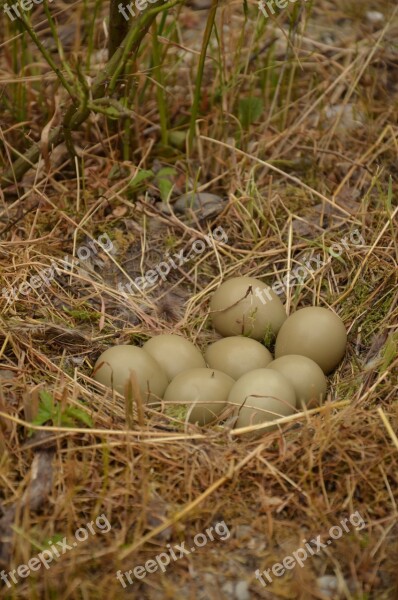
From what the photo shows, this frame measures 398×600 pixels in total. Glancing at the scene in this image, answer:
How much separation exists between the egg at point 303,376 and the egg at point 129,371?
316 mm

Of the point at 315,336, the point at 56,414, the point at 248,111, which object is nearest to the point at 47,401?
the point at 56,414

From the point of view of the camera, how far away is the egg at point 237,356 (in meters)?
2.43

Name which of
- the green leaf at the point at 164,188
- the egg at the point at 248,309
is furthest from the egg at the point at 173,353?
the green leaf at the point at 164,188

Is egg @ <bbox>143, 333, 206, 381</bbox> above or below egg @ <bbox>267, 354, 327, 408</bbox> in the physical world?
above

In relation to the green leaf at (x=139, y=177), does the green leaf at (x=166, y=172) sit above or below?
below

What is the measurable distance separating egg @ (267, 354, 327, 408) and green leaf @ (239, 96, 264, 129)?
1.19 metres

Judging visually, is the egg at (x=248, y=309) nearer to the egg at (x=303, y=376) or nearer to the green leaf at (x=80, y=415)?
the egg at (x=303, y=376)

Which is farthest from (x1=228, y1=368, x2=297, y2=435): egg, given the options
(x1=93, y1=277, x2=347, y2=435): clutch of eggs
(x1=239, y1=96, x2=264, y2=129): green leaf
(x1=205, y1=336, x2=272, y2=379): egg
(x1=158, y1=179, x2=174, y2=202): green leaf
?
(x1=239, y1=96, x2=264, y2=129): green leaf

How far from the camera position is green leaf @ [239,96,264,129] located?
3221 millimetres

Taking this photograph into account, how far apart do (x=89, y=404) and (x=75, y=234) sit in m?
0.79

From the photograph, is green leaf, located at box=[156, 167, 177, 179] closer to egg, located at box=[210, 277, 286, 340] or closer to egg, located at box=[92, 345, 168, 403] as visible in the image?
egg, located at box=[210, 277, 286, 340]

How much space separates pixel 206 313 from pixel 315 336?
0.38m

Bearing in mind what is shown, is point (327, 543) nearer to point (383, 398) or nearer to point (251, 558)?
point (251, 558)

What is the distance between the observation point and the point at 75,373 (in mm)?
2346
